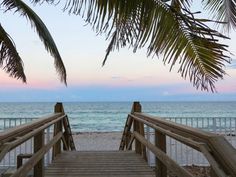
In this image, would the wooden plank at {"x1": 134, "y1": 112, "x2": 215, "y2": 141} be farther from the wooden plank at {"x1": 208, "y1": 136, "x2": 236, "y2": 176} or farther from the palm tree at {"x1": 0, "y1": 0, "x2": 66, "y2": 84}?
the palm tree at {"x1": 0, "y1": 0, "x2": 66, "y2": 84}

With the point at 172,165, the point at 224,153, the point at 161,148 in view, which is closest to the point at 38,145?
the point at 161,148

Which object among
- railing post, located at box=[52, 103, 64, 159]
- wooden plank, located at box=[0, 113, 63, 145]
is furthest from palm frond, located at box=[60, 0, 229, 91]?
railing post, located at box=[52, 103, 64, 159]

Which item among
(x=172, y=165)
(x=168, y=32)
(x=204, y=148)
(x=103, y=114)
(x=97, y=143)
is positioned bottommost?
(x=97, y=143)

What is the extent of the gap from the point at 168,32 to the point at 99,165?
150 inches

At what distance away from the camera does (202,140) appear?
2.95 meters

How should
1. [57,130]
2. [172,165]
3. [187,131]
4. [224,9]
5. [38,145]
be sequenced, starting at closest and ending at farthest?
[187,131]
[172,165]
[38,145]
[224,9]
[57,130]

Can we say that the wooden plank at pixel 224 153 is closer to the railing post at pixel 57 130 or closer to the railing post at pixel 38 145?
the railing post at pixel 38 145

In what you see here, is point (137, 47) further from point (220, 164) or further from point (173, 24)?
point (220, 164)

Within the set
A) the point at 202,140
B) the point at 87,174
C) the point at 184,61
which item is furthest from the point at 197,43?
the point at 87,174

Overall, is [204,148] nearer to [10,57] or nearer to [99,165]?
[99,165]

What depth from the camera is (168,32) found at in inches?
167

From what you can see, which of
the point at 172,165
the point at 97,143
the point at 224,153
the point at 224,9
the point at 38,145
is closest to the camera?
the point at 224,153

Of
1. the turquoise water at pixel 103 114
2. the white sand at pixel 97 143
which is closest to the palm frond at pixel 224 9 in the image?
the white sand at pixel 97 143

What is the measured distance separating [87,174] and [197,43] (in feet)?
10.4
